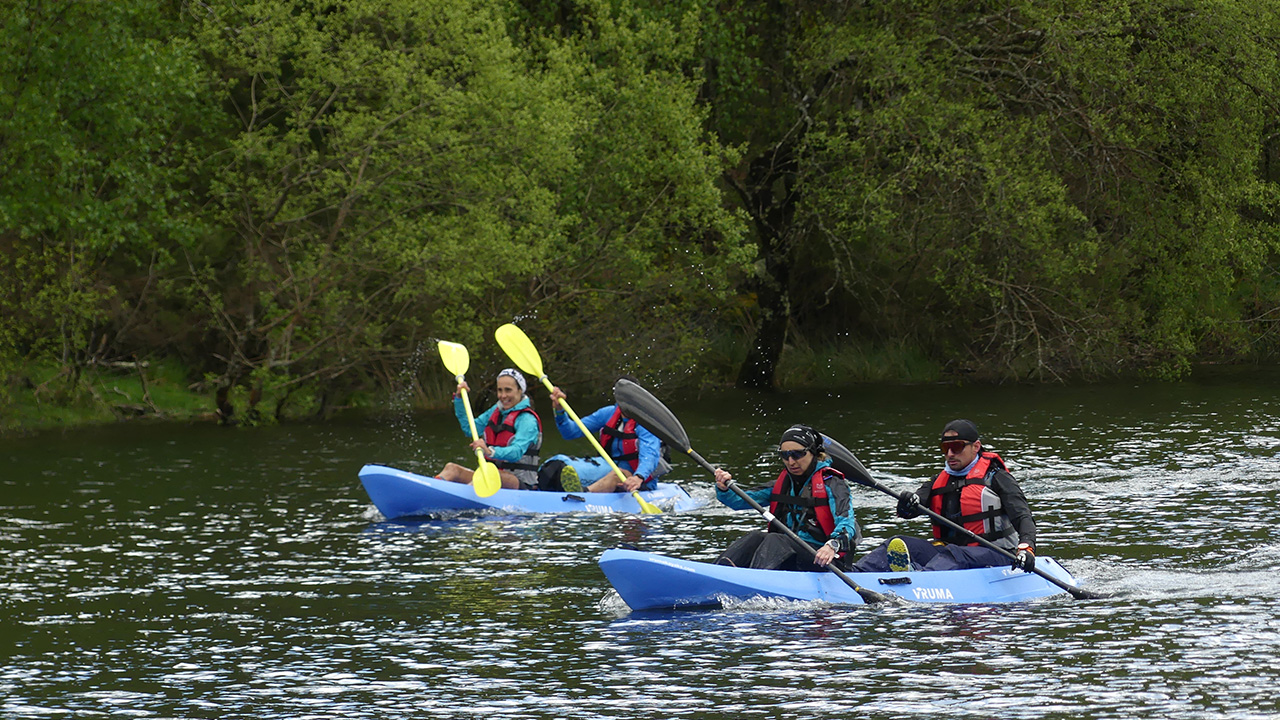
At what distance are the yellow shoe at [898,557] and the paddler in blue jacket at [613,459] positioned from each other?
462cm

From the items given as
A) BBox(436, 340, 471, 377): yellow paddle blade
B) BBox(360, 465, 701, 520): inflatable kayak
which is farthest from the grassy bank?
BBox(360, 465, 701, 520): inflatable kayak

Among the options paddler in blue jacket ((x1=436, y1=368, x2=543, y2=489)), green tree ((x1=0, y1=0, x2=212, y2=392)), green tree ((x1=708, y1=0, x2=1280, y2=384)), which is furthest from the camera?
green tree ((x1=708, y1=0, x2=1280, y2=384))

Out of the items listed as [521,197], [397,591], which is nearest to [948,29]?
[521,197]

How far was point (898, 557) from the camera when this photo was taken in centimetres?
1035

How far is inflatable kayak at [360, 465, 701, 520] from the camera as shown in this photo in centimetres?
1450

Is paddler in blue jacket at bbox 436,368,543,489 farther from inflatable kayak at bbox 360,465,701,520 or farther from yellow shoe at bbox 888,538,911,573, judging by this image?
yellow shoe at bbox 888,538,911,573

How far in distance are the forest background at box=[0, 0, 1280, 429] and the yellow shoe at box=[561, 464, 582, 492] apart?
7.52m

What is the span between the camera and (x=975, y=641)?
30.3 feet

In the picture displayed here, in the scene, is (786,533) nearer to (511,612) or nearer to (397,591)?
(511,612)

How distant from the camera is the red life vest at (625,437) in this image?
15.2 meters

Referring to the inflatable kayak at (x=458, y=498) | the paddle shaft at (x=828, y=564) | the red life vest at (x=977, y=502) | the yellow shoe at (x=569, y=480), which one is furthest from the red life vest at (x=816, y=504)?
the yellow shoe at (x=569, y=480)

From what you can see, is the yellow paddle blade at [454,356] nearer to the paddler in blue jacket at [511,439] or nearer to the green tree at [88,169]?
the paddler in blue jacket at [511,439]

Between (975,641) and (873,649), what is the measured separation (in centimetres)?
62

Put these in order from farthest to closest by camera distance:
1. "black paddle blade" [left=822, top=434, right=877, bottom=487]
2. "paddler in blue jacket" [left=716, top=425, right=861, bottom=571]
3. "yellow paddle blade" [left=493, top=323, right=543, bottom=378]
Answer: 1. "yellow paddle blade" [left=493, top=323, right=543, bottom=378]
2. "black paddle blade" [left=822, top=434, right=877, bottom=487]
3. "paddler in blue jacket" [left=716, top=425, right=861, bottom=571]
